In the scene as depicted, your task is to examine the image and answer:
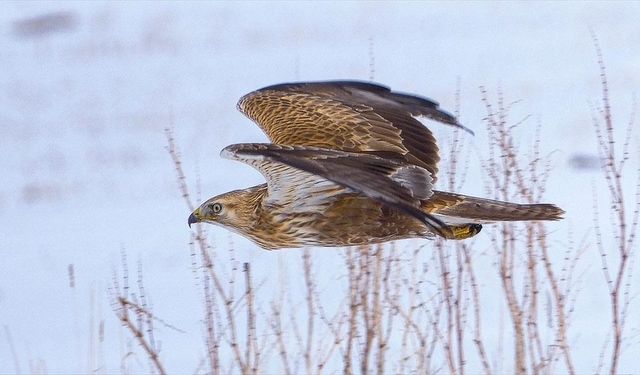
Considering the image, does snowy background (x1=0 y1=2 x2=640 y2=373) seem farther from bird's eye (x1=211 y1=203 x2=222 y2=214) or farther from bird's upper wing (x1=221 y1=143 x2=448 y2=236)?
bird's upper wing (x1=221 y1=143 x2=448 y2=236)

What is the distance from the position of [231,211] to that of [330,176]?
104cm

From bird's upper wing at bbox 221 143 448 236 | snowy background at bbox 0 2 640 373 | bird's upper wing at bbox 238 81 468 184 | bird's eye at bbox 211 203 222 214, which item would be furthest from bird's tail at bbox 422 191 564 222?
snowy background at bbox 0 2 640 373

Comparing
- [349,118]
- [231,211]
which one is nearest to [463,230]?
[349,118]

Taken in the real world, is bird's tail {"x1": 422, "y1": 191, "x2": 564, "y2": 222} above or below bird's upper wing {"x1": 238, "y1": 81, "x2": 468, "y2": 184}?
below

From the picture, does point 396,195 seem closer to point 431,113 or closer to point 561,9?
point 431,113

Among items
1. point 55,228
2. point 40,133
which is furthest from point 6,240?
point 40,133

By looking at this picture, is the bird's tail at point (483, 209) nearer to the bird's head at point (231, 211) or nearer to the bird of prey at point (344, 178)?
the bird of prey at point (344, 178)

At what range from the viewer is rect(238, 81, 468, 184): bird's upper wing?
6801 millimetres

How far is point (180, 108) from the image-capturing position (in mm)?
14578

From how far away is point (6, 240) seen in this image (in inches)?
441

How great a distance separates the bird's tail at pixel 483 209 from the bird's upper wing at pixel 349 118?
1.13 ft

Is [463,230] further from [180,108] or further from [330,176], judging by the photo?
[180,108]

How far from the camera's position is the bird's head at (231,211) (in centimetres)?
645

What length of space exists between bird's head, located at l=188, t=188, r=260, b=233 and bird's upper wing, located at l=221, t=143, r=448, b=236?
0.14 meters
